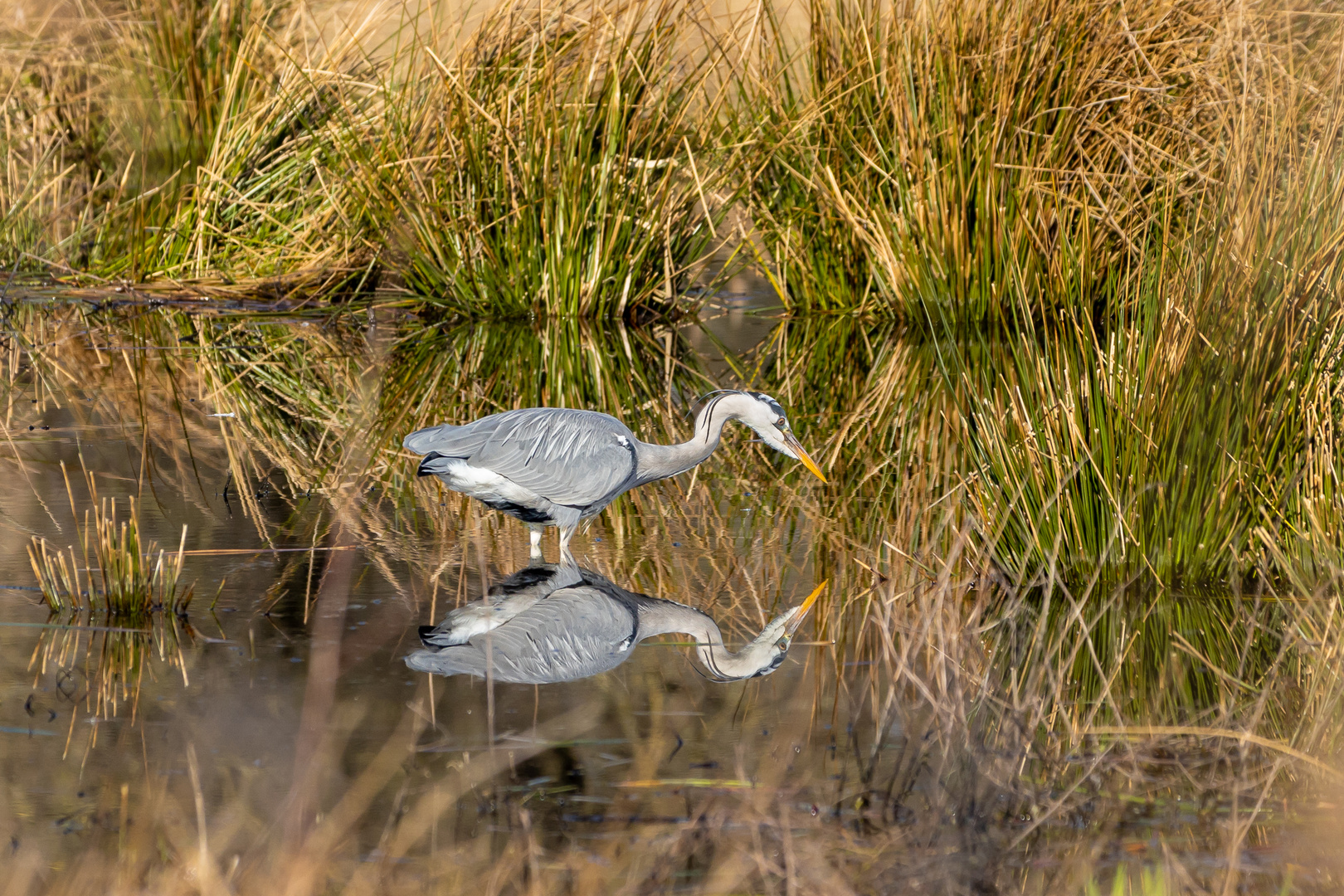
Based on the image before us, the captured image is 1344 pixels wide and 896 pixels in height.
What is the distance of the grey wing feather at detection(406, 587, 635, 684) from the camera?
3.92 m

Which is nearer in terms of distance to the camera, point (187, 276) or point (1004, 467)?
point (1004, 467)

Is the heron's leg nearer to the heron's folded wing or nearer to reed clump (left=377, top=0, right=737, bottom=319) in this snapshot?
the heron's folded wing

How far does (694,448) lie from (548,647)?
118cm

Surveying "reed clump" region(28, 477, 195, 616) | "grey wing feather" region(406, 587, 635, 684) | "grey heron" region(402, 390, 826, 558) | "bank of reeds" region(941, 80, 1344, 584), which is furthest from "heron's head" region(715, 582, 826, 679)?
"reed clump" region(28, 477, 195, 616)

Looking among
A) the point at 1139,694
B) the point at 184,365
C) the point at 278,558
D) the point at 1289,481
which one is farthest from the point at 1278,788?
the point at 184,365

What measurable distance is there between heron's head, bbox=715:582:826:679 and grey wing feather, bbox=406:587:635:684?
0.29 m

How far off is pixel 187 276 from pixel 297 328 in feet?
4.70

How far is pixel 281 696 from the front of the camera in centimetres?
375

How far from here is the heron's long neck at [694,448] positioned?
4992mm

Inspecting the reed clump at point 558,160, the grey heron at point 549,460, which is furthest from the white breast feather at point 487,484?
the reed clump at point 558,160

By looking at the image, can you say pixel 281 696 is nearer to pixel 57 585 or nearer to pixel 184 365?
pixel 57 585

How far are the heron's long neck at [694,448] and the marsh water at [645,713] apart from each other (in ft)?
0.92

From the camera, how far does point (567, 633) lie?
4.19 m

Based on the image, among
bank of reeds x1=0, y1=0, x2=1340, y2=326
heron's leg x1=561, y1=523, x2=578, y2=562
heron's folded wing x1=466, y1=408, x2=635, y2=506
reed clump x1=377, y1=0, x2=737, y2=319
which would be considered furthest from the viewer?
reed clump x1=377, y1=0, x2=737, y2=319
